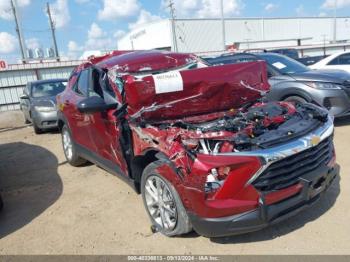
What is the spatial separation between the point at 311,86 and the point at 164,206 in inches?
174

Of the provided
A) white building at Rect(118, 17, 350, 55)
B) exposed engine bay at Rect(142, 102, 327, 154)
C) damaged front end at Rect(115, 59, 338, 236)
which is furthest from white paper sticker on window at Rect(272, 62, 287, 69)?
white building at Rect(118, 17, 350, 55)

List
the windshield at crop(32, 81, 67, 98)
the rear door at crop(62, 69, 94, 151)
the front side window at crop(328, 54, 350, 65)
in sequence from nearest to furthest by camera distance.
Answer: the rear door at crop(62, 69, 94, 151)
the windshield at crop(32, 81, 67, 98)
the front side window at crop(328, 54, 350, 65)

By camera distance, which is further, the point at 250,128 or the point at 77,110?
the point at 77,110

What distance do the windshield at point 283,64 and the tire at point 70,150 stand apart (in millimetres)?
4315

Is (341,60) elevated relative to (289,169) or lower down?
lower down

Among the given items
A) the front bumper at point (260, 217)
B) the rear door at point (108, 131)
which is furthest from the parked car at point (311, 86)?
the front bumper at point (260, 217)

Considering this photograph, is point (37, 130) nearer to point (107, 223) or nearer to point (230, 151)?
point (107, 223)

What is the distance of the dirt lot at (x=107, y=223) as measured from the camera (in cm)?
327

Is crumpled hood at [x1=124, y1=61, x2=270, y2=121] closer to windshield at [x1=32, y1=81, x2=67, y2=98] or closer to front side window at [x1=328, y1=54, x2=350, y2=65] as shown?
front side window at [x1=328, y1=54, x2=350, y2=65]

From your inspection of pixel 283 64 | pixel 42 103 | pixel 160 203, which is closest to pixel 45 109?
pixel 42 103

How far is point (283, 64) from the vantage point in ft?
25.1

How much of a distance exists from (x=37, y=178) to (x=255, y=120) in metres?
3.93

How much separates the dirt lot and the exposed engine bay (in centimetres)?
93

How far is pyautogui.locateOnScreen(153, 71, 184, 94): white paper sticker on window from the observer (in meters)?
3.87
